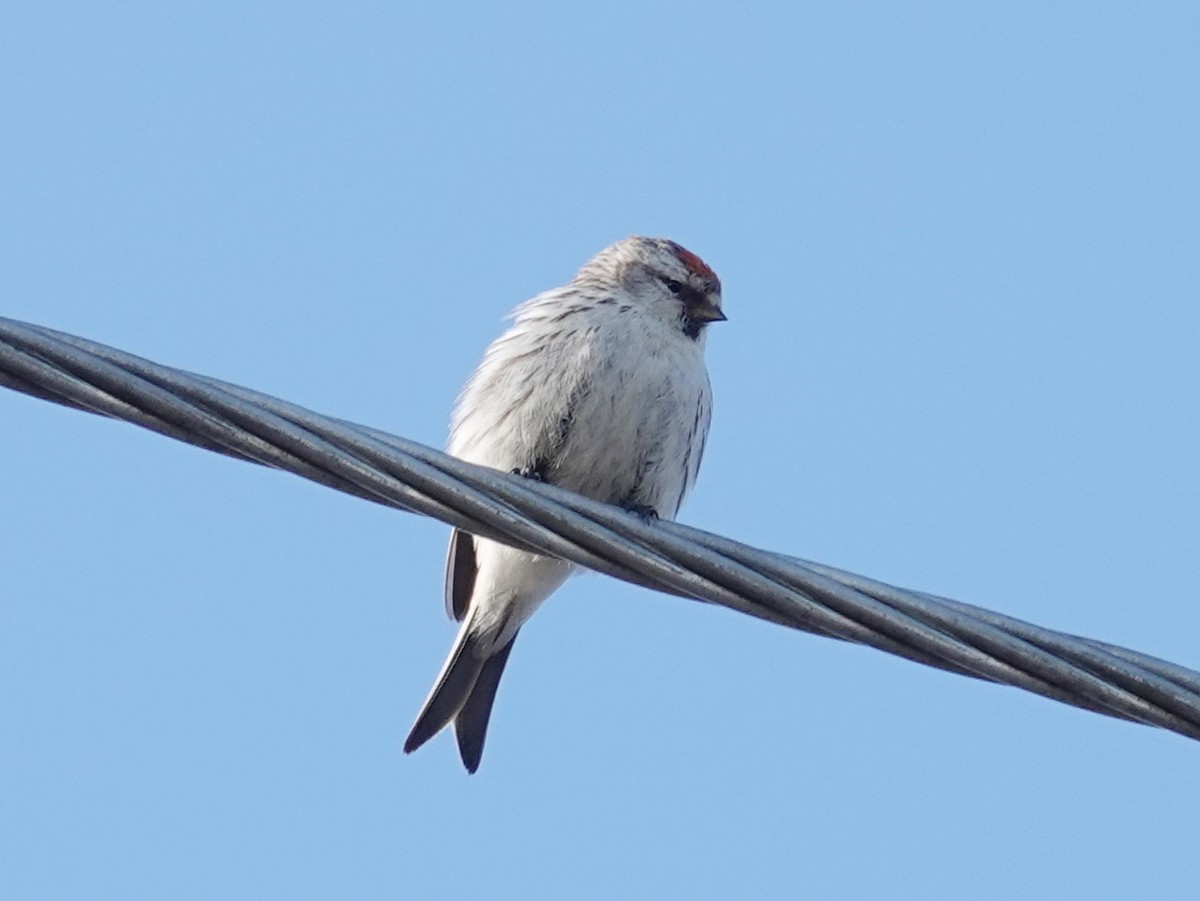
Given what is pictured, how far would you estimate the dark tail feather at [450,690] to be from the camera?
4.92 metres

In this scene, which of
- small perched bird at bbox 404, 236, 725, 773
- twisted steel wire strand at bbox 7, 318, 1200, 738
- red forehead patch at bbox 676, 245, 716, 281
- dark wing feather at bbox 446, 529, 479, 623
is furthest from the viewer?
red forehead patch at bbox 676, 245, 716, 281

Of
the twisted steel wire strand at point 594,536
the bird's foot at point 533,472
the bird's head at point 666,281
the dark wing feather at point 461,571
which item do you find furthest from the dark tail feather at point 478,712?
the twisted steel wire strand at point 594,536

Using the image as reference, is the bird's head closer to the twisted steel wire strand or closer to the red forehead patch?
the red forehead patch

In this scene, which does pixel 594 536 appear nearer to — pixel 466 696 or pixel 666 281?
pixel 466 696

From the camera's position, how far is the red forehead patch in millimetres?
5594

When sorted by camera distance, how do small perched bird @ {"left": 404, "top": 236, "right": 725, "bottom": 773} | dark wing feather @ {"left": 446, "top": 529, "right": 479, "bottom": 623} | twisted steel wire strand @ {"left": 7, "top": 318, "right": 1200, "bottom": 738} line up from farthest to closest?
1. dark wing feather @ {"left": 446, "top": 529, "right": 479, "bottom": 623}
2. small perched bird @ {"left": 404, "top": 236, "right": 725, "bottom": 773}
3. twisted steel wire strand @ {"left": 7, "top": 318, "right": 1200, "bottom": 738}

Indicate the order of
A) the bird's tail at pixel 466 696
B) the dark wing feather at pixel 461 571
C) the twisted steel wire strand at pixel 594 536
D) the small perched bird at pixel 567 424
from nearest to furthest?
the twisted steel wire strand at pixel 594 536
the small perched bird at pixel 567 424
the bird's tail at pixel 466 696
the dark wing feather at pixel 461 571

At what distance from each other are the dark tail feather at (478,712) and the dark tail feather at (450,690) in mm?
17

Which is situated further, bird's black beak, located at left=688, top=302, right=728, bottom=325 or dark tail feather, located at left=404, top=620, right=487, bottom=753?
bird's black beak, located at left=688, top=302, right=728, bottom=325

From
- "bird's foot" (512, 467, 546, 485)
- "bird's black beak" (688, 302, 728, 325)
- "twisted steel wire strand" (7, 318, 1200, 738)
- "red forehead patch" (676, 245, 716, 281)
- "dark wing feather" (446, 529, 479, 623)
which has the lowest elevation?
"twisted steel wire strand" (7, 318, 1200, 738)

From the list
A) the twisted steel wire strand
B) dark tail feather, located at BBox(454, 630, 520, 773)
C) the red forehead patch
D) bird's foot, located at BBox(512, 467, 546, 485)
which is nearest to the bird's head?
the red forehead patch

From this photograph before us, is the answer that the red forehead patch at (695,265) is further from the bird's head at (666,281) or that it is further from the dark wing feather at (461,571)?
the dark wing feather at (461,571)

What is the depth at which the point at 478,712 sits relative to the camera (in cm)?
512

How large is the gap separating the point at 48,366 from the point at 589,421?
2.43 m
